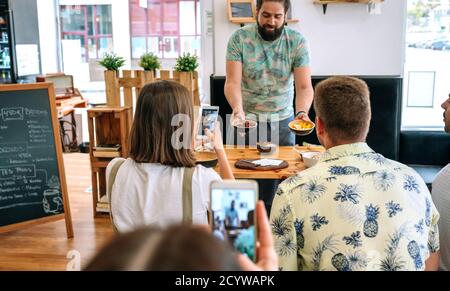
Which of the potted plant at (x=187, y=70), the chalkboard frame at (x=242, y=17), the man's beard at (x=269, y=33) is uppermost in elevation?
the chalkboard frame at (x=242, y=17)

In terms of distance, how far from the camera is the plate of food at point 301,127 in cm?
262

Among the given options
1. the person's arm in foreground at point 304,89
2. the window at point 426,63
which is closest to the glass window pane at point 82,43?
the window at point 426,63

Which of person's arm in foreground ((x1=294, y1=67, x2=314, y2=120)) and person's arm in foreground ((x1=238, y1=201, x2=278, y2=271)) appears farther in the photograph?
person's arm in foreground ((x1=294, y1=67, x2=314, y2=120))

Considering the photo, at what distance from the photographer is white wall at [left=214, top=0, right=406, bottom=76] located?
4617mm

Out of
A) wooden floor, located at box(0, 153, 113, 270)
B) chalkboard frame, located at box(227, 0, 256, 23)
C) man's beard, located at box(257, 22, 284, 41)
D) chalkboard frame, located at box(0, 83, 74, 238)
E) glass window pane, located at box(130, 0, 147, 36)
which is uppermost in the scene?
glass window pane, located at box(130, 0, 147, 36)

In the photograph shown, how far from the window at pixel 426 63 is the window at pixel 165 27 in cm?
396

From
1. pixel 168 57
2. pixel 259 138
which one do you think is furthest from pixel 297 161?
pixel 168 57

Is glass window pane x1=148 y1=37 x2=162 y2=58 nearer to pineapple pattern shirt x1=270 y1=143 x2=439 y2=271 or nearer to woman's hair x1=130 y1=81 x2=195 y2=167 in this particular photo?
woman's hair x1=130 y1=81 x2=195 y2=167

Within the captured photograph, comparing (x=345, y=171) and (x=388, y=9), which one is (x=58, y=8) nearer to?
(x=388, y=9)

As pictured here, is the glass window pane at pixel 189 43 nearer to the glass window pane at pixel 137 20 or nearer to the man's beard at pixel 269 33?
the glass window pane at pixel 137 20

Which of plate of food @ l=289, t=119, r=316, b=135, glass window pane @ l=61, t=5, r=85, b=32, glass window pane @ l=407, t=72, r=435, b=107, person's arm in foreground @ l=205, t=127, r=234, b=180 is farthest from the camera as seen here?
glass window pane @ l=61, t=5, r=85, b=32

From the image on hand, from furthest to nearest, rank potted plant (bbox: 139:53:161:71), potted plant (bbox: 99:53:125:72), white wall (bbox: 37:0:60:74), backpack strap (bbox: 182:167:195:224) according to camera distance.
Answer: white wall (bbox: 37:0:60:74) < potted plant (bbox: 139:53:161:71) < potted plant (bbox: 99:53:125:72) < backpack strap (bbox: 182:167:195:224)

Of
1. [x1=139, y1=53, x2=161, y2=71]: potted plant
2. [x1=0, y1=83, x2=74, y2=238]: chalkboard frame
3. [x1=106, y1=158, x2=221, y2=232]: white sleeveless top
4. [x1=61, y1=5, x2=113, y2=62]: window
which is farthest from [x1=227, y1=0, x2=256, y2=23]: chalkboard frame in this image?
[x1=61, y1=5, x2=113, y2=62]: window

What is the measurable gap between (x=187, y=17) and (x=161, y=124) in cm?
668
